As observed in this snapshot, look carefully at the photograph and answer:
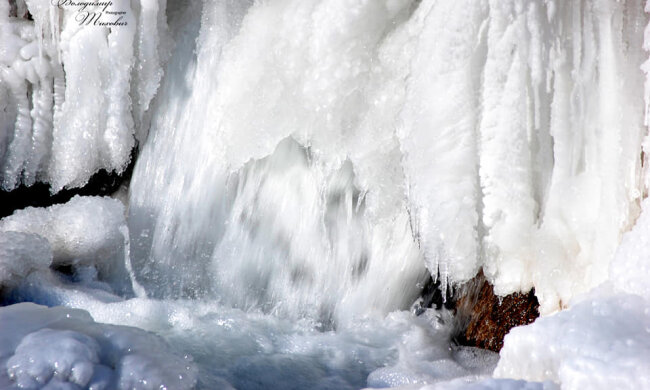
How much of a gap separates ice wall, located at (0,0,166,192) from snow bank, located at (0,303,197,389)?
1.55 meters

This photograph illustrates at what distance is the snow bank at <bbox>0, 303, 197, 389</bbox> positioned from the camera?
216cm

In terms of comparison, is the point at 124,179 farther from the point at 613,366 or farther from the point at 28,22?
the point at 613,366

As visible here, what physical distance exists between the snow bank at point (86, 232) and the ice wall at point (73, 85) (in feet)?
0.69

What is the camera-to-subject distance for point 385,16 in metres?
3.00

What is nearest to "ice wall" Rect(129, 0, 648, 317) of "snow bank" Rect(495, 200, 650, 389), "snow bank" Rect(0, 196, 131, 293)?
"snow bank" Rect(0, 196, 131, 293)

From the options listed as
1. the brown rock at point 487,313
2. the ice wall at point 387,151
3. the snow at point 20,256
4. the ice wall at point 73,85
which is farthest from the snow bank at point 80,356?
the ice wall at point 73,85

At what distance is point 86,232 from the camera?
3.86 metres

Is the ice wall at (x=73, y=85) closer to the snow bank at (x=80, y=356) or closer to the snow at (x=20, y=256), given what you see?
the snow at (x=20, y=256)

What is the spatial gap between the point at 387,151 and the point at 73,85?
2032mm

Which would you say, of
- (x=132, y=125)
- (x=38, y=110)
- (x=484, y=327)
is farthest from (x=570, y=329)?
(x=38, y=110)

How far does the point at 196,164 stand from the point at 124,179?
0.57 meters

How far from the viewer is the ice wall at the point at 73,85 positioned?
3.77 metres

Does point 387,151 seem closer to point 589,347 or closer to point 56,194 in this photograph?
point 589,347

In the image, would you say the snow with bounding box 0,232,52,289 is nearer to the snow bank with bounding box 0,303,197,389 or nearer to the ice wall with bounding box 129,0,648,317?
the ice wall with bounding box 129,0,648,317
